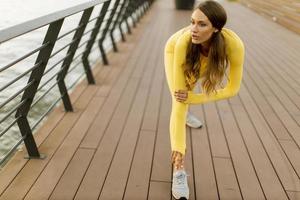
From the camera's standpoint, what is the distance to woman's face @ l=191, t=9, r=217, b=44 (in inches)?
83.7

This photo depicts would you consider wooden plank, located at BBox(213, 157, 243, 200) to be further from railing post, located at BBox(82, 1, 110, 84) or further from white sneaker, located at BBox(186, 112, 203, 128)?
railing post, located at BBox(82, 1, 110, 84)

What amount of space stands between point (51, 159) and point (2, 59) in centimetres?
407

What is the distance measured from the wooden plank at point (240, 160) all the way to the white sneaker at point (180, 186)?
40 cm

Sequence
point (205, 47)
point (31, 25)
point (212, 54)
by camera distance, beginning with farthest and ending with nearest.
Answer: point (205, 47) < point (212, 54) < point (31, 25)

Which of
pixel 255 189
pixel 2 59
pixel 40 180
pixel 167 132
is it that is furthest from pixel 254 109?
pixel 2 59

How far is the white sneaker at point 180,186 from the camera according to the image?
2363 mm

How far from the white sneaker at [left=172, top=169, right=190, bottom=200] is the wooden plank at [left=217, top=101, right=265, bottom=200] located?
40 centimetres

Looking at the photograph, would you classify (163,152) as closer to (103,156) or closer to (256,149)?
(103,156)

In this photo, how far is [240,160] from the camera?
2.93 m

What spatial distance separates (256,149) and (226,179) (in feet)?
1.90

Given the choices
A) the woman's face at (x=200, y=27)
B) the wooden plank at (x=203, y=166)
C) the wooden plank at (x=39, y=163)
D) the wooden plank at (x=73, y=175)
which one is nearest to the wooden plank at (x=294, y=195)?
the wooden plank at (x=203, y=166)

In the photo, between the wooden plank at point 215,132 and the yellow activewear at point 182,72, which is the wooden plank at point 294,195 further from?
the yellow activewear at point 182,72

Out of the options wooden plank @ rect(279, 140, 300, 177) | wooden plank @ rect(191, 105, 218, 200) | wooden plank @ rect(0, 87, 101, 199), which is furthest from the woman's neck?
wooden plank @ rect(0, 87, 101, 199)

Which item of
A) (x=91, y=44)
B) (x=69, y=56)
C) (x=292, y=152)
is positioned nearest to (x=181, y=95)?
(x=292, y=152)
